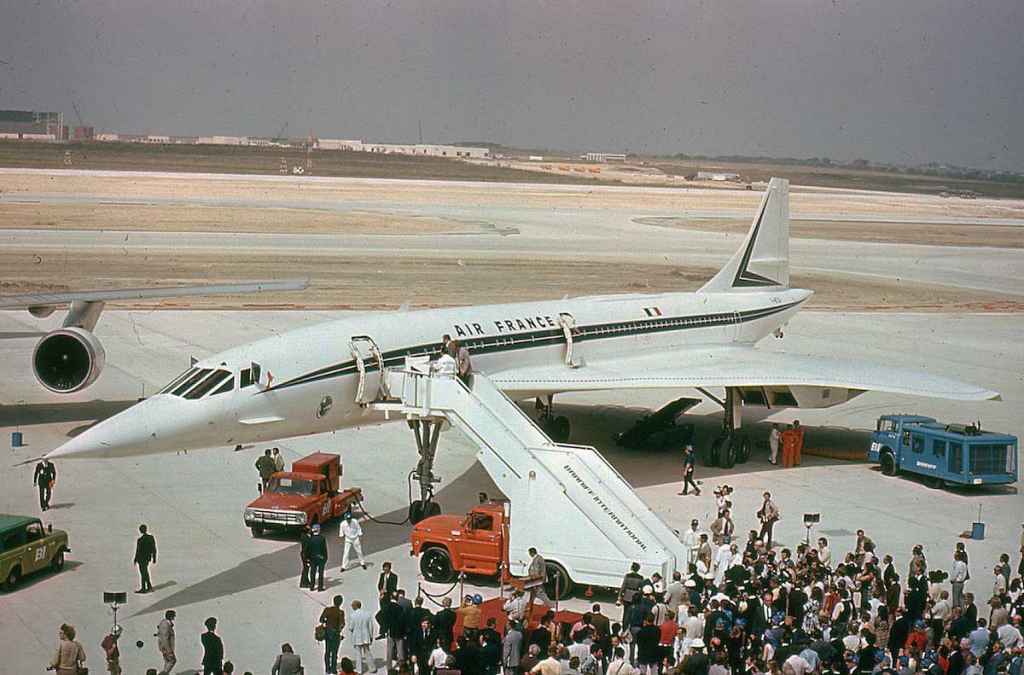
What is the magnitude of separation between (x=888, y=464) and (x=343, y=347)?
12.7 meters

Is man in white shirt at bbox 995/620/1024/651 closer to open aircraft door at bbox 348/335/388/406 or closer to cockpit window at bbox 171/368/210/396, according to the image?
open aircraft door at bbox 348/335/388/406

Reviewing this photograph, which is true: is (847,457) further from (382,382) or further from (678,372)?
(382,382)

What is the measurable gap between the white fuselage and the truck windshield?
0.81 m

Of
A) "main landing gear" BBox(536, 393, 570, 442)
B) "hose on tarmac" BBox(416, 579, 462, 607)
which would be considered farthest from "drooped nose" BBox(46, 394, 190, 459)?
"main landing gear" BBox(536, 393, 570, 442)

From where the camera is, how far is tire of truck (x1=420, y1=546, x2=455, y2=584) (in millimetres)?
20188

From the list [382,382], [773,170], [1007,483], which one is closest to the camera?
[382,382]

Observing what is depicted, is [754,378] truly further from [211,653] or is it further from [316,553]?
[211,653]

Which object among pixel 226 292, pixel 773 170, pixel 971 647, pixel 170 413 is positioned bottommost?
pixel 971 647

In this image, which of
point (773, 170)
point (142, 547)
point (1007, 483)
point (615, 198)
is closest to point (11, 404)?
point (142, 547)

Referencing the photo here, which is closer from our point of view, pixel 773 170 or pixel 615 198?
pixel 615 198

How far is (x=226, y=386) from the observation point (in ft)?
70.1

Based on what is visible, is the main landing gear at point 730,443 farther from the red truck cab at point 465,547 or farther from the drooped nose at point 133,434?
the drooped nose at point 133,434

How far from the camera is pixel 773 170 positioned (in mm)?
170250

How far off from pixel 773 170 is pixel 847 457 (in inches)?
5702
